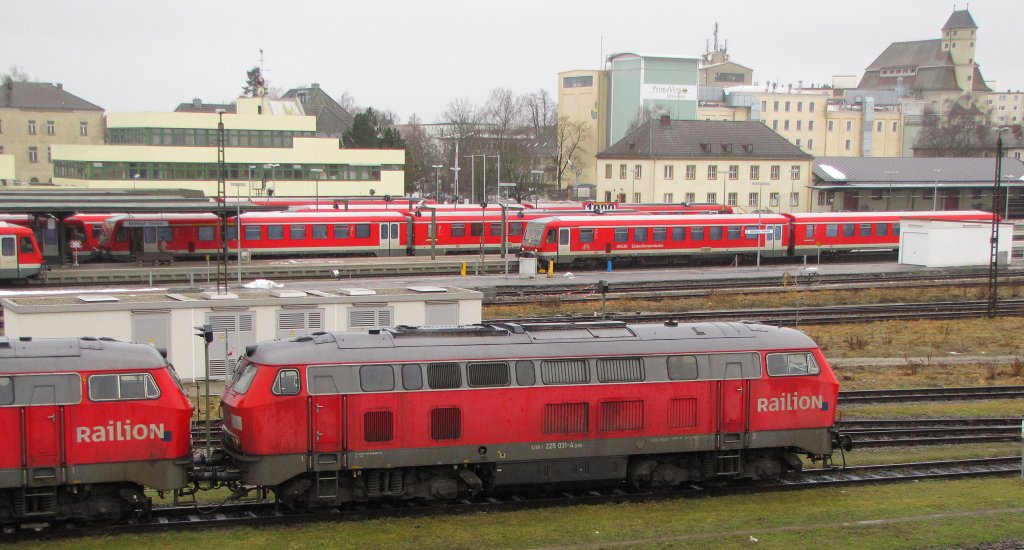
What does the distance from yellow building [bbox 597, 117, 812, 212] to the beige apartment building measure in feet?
202

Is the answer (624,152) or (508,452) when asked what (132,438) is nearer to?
(508,452)

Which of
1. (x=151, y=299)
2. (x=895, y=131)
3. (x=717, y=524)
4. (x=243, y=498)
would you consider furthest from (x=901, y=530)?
(x=895, y=131)

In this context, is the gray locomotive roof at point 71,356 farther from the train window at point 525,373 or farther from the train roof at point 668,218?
the train roof at point 668,218

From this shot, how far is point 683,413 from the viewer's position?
19.8m

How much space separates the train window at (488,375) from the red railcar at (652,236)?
40087 mm

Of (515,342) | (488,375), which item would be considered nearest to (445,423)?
(488,375)

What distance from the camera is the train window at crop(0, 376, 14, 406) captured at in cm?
1627

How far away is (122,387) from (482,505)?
6949mm

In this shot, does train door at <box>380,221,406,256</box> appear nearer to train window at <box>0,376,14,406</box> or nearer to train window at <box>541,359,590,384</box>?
train window at <box>541,359,590,384</box>

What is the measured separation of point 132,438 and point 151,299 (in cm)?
1405

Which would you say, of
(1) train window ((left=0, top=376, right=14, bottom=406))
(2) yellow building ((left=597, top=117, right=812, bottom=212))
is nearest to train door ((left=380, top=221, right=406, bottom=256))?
(2) yellow building ((left=597, top=117, right=812, bottom=212))

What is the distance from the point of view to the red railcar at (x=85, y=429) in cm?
1639

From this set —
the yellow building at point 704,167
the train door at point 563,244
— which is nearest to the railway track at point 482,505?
the train door at point 563,244

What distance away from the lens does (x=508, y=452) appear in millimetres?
18828
